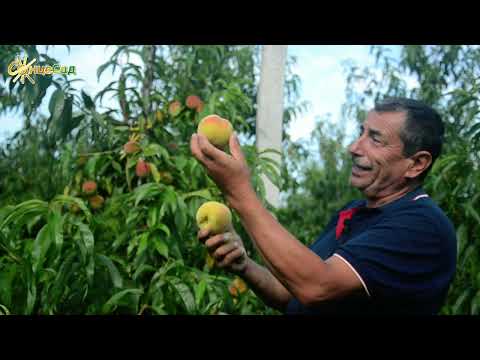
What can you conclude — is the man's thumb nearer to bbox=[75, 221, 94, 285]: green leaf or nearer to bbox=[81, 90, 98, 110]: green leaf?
bbox=[75, 221, 94, 285]: green leaf

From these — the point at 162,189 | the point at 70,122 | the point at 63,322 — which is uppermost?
the point at 70,122

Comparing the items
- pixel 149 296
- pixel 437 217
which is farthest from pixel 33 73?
pixel 437 217

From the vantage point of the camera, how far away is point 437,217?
1270 mm

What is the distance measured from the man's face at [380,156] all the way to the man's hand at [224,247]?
29 centimetres

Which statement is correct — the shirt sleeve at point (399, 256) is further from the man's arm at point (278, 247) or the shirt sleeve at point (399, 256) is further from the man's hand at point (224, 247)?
the man's hand at point (224, 247)

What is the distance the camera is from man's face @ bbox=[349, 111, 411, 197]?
54.8 inches

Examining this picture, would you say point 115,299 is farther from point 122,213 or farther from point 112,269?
point 122,213

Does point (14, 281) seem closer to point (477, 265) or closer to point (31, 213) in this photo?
point (31, 213)

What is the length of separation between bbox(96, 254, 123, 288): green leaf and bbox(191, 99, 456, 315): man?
2.01 ft

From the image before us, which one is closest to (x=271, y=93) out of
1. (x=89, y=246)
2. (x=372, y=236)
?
(x=89, y=246)

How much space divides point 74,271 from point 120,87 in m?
0.82

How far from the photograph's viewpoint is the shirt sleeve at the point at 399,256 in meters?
1.21

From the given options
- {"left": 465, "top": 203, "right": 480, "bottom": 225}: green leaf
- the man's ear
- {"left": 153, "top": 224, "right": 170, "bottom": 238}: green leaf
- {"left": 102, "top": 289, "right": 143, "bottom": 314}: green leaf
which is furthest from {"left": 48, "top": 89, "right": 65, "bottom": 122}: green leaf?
{"left": 465, "top": 203, "right": 480, "bottom": 225}: green leaf

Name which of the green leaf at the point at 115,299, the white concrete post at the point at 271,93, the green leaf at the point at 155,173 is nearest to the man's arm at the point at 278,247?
the green leaf at the point at 115,299
